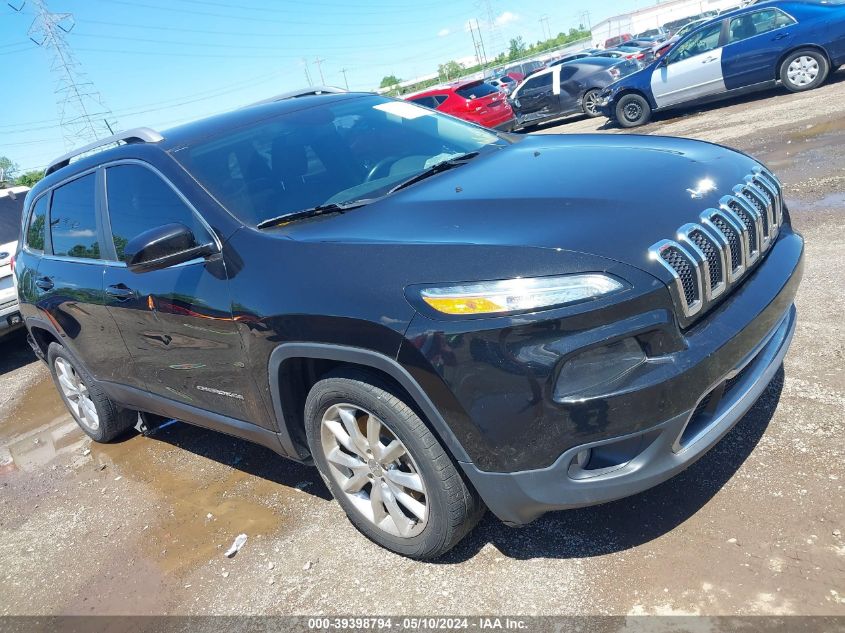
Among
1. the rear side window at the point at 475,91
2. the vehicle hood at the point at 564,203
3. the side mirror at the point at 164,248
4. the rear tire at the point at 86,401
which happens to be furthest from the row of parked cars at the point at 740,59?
the side mirror at the point at 164,248

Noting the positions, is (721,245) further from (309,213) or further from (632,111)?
(632,111)

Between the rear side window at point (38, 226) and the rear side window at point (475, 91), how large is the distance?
45.7 feet

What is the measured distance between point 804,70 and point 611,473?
11.7 metres

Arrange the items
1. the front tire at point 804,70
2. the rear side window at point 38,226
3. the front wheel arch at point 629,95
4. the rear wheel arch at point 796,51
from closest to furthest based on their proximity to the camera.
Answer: the rear side window at point 38,226 → the rear wheel arch at point 796,51 → the front tire at point 804,70 → the front wheel arch at point 629,95

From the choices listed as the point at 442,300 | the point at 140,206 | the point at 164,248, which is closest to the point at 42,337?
the point at 140,206

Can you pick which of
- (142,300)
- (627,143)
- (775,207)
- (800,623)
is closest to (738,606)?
(800,623)

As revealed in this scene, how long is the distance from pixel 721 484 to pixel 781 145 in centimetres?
710

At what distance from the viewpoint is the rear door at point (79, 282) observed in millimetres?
3955

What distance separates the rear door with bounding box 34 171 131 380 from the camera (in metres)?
3.95

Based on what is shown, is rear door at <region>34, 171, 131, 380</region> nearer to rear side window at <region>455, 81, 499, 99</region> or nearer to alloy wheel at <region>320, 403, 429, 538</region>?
alloy wheel at <region>320, 403, 429, 538</region>

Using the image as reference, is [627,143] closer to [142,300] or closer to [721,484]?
[721,484]

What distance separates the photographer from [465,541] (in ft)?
9.71

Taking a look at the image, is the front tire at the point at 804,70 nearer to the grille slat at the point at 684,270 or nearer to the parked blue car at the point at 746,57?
the parked blue car at the point at 746,57

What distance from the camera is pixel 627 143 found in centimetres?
336
